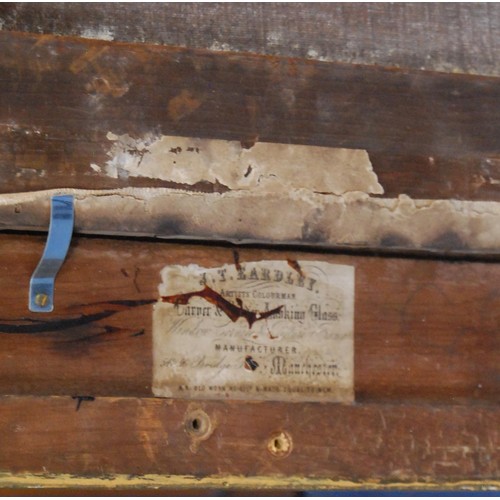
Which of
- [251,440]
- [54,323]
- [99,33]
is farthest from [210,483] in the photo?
[99,33]

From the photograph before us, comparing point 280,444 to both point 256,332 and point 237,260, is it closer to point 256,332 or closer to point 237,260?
point 256,332

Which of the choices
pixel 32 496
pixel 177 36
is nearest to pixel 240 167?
pixel 177 36

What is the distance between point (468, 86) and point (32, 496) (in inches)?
47.2

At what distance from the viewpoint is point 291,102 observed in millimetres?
1662

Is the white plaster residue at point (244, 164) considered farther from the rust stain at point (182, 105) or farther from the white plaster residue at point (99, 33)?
the white plaster residue at point (99, 33)

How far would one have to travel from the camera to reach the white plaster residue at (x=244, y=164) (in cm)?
157

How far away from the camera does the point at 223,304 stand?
158 cm

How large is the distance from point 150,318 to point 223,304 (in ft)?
0.44

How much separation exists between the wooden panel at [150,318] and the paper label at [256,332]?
0.02 meters

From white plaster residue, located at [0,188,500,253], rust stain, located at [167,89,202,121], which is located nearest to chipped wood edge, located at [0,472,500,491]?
white plaster residue, located at [0,188,500,253]

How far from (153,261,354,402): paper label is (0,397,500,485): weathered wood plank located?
5 cm

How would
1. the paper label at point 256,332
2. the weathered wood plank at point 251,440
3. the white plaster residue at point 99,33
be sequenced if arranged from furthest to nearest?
the white plaster residue at point 99,33 → the paper label at point 256,332 → the weathered wood plank at point 251,440

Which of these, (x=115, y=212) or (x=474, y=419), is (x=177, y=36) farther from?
(x=474, y=419)

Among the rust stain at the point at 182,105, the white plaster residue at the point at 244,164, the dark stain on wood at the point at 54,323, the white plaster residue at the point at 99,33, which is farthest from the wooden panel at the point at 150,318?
the white plaster residue at the point at 99,33
